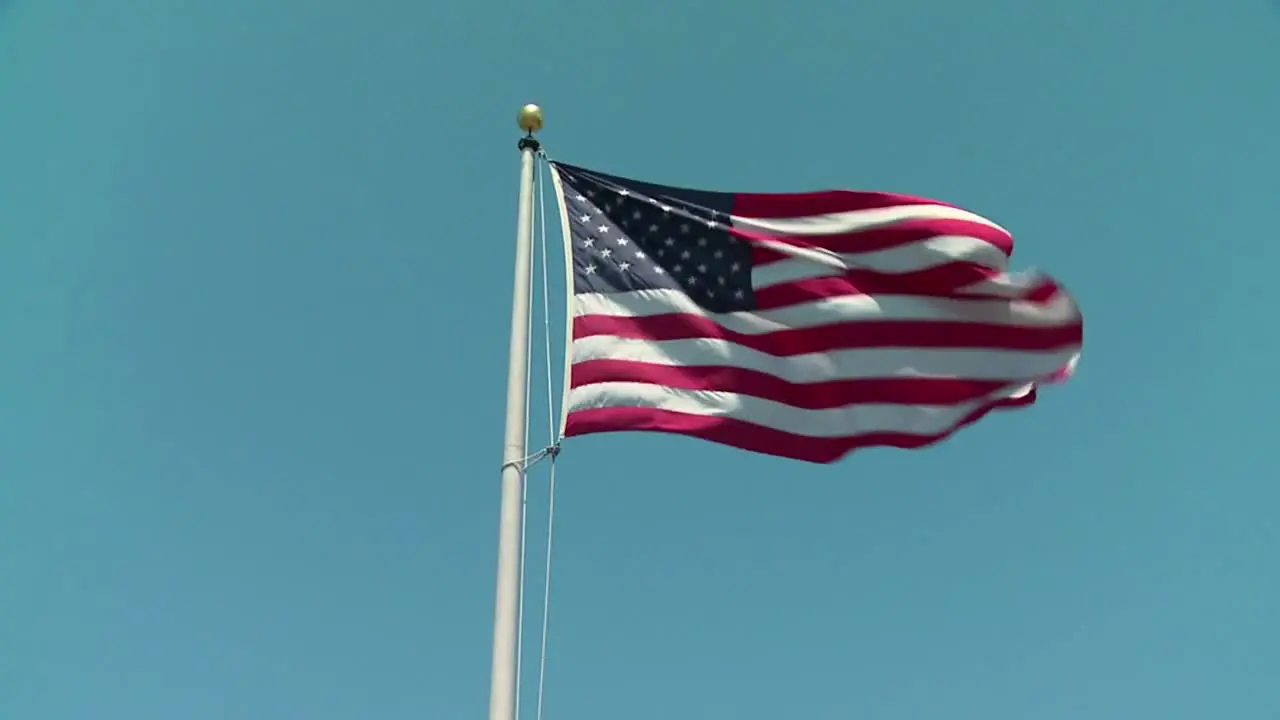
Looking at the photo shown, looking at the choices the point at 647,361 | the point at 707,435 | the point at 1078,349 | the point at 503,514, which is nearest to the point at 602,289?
the point at 647,361

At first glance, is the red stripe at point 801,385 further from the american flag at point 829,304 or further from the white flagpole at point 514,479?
the white flagpole at point 514,479

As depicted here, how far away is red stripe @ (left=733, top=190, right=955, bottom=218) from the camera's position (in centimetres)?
1340

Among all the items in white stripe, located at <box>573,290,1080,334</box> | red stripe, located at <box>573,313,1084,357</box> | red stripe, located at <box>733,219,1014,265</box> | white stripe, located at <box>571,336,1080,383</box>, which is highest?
red stripe, located at <box>733,219,1014,265</box>

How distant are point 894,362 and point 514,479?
4.59m

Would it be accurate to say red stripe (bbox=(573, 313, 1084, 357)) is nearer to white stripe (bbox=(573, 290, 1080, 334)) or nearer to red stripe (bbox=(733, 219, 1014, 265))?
white stripe (bbox=(573, 290, 1080, 334))

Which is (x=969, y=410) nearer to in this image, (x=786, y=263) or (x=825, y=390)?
(x=825, y=390)

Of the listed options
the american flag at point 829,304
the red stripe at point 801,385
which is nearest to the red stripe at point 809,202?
the american flag at point 829,304

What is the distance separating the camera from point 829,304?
1325 cm

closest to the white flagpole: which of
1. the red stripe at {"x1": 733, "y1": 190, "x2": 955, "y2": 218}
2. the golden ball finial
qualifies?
the golden ball finial

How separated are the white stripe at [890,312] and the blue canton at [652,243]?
0.15m

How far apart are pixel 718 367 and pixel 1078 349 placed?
365cm

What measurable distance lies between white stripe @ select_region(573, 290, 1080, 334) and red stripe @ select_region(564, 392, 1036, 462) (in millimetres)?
861

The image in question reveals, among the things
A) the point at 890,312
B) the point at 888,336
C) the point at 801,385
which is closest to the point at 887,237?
the point at 890,312

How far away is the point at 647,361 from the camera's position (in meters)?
12.3
